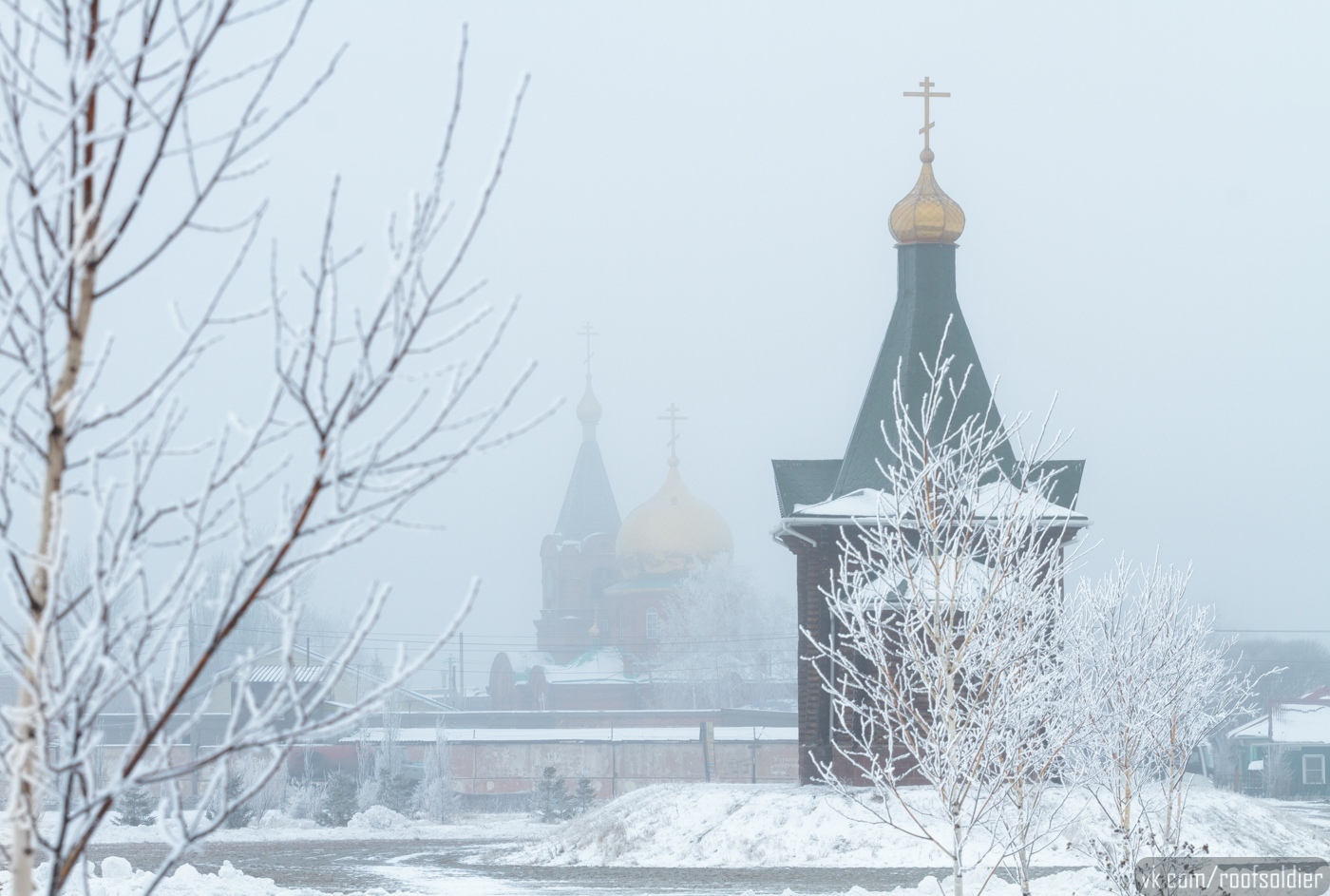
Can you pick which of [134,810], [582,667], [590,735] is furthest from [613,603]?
[134,810]

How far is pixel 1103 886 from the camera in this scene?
14633 millimetres

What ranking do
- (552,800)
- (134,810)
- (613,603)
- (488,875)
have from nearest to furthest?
(488,875) → (134,810) → (552,800) → (613,603)

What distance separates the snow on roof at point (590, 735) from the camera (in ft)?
141

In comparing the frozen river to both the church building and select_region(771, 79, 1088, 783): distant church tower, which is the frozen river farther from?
the church building

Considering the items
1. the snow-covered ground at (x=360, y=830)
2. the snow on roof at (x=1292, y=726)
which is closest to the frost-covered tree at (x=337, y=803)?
the snow-covered ground at (x=360, y=830)

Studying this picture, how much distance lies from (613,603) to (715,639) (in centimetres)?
763

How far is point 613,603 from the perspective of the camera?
73.8 m

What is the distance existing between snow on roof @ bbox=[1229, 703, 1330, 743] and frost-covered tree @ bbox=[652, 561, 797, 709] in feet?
70.5

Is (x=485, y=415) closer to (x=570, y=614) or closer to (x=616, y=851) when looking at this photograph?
(x=616, y=851)

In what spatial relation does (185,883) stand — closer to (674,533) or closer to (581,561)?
(674,533)

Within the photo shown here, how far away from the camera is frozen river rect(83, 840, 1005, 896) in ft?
53.2

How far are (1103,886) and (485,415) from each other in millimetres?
13312

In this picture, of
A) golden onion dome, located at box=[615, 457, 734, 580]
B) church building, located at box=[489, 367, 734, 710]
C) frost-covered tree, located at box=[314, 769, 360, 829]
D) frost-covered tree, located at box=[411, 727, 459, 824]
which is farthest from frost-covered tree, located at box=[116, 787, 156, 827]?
golden onion dome, located at box=[615, 457, 734, 580]

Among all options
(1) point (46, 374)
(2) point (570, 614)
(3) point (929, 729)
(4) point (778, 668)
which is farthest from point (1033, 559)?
(2) point (570, 614)
